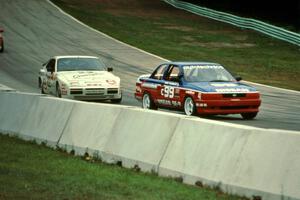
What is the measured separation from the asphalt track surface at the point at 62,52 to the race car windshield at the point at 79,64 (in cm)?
148

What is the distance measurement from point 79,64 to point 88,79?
1.27 meters

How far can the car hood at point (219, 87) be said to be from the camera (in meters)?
19.3

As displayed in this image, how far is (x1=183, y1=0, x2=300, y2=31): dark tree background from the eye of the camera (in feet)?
178

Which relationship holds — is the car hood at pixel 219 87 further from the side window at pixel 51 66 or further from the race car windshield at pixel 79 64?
the side window at pixel 51 66

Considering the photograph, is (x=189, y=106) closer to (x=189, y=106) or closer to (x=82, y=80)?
(x=189, y=106)

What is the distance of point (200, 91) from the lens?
63.0 ft

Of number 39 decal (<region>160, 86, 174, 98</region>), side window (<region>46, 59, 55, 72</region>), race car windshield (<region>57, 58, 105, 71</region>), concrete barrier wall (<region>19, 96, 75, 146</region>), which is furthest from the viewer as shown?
side window (<region>46, 59, 55, 72</region>)

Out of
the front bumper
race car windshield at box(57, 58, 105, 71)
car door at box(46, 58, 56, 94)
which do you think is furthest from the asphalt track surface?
car door at box(46, 58, 56, 94)

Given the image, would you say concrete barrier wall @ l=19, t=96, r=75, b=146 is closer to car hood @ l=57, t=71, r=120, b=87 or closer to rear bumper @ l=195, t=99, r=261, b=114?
rear bumper @ l=195, t=99, r=261, b=114

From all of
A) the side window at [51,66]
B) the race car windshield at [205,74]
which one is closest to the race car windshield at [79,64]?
the side window at [51,66]

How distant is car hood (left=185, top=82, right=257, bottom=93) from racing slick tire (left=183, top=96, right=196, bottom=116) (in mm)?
321

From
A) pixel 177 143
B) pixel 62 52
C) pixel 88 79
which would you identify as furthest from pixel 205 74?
pixel 62 52

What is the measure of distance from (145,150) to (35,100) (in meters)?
4.17

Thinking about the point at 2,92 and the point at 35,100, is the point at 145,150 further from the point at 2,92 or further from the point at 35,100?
the point at 2,92
